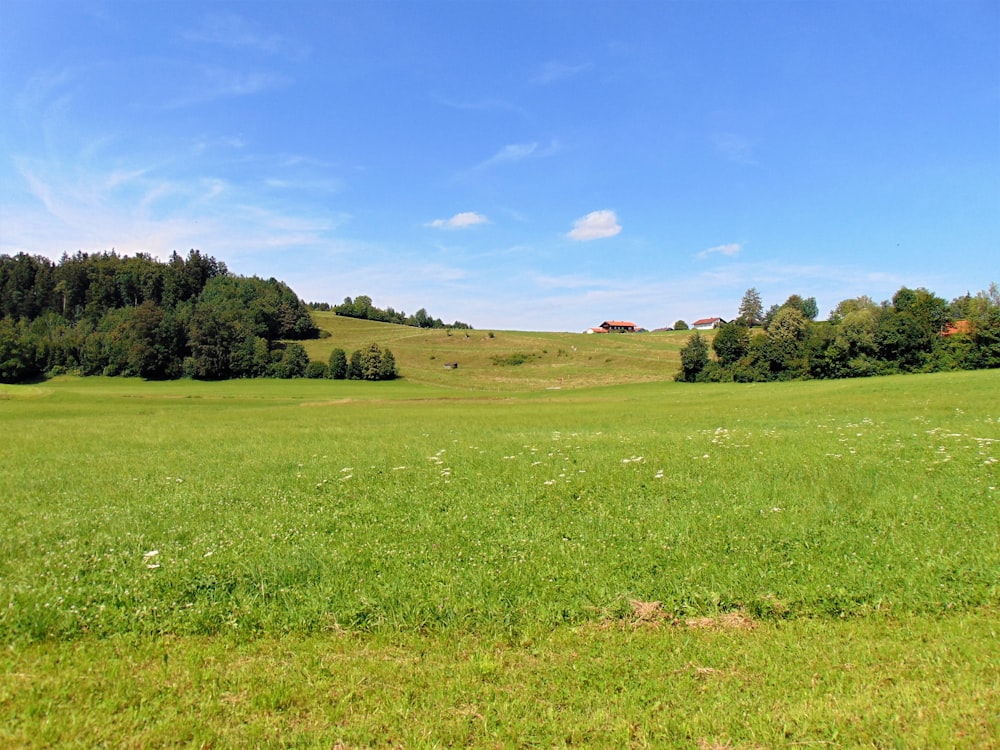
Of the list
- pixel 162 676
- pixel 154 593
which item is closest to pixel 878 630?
pixel 162 676

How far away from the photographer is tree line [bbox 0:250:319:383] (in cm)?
10212

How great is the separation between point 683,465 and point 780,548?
566cm

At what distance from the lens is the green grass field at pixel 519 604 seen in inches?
187

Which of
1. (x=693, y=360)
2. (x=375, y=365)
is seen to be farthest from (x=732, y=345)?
(x=375, y=365)

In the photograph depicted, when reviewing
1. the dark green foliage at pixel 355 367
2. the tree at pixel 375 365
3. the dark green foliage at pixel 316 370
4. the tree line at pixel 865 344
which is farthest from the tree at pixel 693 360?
the dark green foliage at pixel 316 370

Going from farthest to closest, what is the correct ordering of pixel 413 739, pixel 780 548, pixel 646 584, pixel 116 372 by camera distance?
pixel 116 372
pixel 780 548
pixel 646 584
pixel 413 739

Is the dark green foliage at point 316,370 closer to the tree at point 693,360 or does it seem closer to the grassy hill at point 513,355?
the grassy hill at point 513,355

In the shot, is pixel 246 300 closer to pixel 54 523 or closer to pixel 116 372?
pixel 116 372

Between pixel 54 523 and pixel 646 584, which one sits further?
pixel 54 523

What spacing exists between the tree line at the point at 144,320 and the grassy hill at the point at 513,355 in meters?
11.7

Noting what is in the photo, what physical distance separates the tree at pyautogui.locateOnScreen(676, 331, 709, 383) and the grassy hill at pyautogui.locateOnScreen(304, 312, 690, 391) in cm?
392

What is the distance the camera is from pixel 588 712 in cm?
486

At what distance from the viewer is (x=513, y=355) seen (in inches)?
4715

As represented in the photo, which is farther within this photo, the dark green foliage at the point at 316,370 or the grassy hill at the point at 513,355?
the dark green foliage at the point at 316,370
